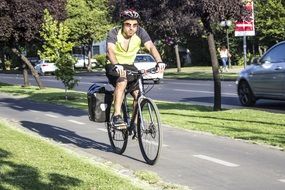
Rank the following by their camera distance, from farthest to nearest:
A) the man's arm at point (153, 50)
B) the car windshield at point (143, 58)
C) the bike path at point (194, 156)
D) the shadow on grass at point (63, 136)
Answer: the car windshield at point (143, 58)
the shadow on grass at point (63, 136)
the man's arm at point (153, 50)
the bike path at point (194, 156)

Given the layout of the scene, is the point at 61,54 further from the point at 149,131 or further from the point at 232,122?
the point at 149,131

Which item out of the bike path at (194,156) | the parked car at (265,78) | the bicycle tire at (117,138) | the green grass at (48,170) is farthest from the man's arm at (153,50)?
the parked car at (265,78)

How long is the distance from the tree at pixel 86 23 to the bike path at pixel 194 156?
4440cm

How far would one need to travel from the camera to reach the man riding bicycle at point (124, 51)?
7.70 metres

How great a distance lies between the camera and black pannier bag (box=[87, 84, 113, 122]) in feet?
27.5

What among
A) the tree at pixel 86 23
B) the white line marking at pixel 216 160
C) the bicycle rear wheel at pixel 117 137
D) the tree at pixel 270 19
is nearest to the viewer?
the white line marking at pixel 216 160

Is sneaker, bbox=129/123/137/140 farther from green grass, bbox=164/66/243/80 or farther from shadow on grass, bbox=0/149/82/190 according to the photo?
green grass, bbox=164/66/243/80

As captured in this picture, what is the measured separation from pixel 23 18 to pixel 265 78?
1414 centimetres

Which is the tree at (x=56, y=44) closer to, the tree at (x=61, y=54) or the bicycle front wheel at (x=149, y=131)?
the tree at (x=61, y=54)

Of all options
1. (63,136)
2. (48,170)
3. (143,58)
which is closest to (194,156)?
(48,170)

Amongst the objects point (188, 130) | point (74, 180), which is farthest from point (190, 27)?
point (74, 180)

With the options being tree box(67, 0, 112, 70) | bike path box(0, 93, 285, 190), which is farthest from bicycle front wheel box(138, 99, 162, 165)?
tree box(67, 0, 112, 70)

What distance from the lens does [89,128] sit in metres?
11.4

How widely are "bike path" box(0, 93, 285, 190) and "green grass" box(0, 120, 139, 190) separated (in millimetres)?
584
